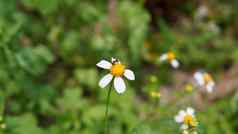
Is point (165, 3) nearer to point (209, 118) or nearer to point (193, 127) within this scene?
point (209, 118)

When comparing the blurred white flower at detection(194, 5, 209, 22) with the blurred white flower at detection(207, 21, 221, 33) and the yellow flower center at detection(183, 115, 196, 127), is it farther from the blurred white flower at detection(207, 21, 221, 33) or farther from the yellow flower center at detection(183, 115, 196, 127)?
the yellow flower center at detection(183, 115, 196, 127)

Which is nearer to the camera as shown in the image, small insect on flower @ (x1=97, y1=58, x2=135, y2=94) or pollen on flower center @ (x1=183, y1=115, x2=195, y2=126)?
small insect on flower @ (x1=97, y1=58, x2=135, y2=94)

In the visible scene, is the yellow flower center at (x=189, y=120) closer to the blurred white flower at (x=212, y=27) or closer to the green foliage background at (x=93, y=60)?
the green foliage background at (x=93, y=60)

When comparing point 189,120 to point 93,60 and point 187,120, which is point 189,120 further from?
point 93,60

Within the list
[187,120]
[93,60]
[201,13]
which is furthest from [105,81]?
[201,13]

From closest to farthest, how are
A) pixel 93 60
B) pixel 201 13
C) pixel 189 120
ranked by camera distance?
pixel 189 120 < pixel 93 60 < pixel 201 13

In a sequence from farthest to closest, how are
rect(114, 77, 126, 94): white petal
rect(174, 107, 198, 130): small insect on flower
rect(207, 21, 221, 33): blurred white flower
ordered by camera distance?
1. rect(207, 21, 221, 33): blurred white flower
2. rect(174, 107, 198, 130): small insect on flower
3. rect(114, 77, 126, 94): white petal

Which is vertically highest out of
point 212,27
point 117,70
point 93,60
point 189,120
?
point 212,27

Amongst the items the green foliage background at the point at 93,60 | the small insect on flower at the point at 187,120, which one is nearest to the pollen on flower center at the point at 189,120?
the small insect on flower at the point at 187,120

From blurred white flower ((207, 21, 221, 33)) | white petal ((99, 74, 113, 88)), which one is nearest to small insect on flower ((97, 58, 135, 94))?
white petal ((99, 74, 113, 88))
